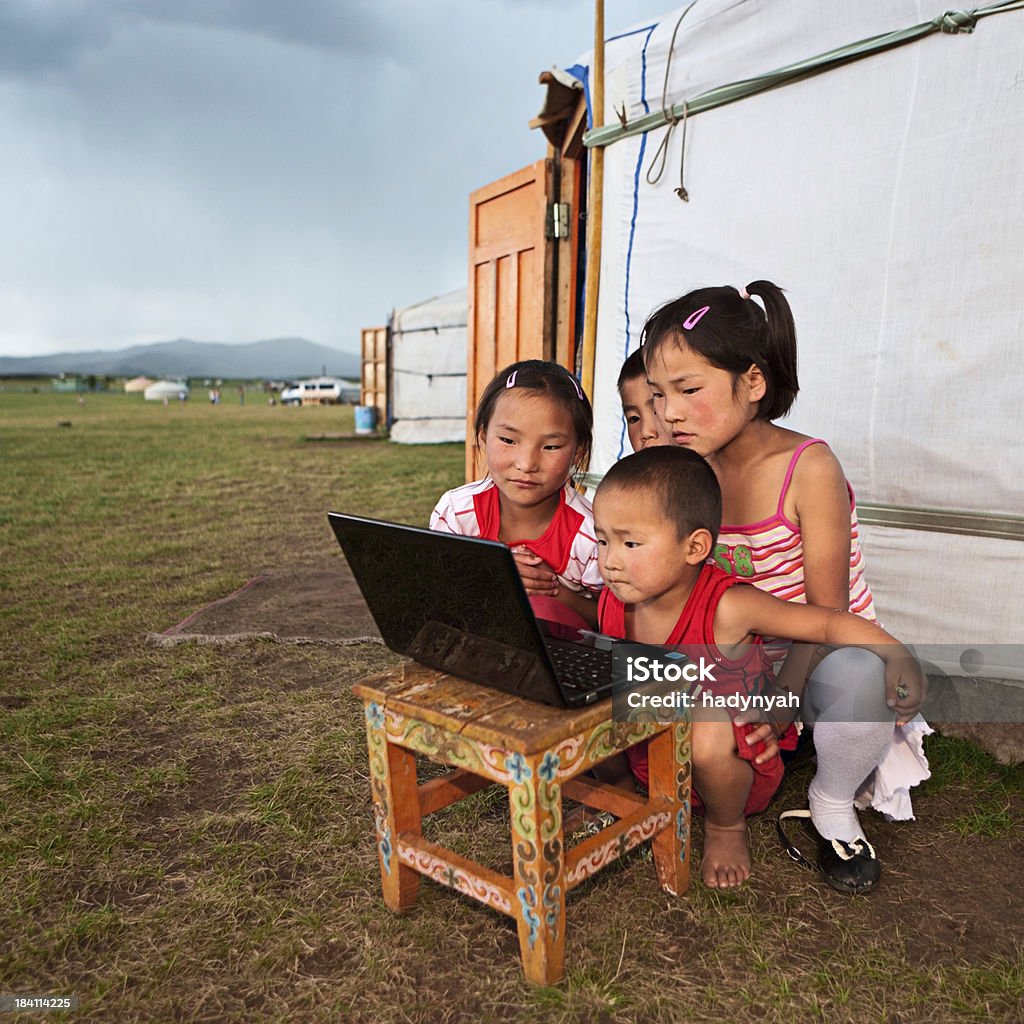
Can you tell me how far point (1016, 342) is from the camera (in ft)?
7.13

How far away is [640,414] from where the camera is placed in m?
2.21

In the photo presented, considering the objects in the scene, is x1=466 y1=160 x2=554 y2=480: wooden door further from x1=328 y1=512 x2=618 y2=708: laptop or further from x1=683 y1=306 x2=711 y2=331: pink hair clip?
x1=328 y1=512 x2=618 y2=708: laptop

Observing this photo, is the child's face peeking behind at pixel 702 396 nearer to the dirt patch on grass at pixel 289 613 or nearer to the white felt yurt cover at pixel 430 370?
the dirt patch on grass at pixel 289 613

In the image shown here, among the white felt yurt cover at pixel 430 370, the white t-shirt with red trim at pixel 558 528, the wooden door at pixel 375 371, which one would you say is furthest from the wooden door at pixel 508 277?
the wooden door at pixel 375 371

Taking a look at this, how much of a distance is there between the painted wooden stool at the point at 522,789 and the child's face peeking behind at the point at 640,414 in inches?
32.0

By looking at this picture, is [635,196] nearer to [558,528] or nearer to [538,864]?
[558,528]

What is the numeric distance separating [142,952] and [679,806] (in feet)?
3.24

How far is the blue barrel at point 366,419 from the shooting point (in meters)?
14.8

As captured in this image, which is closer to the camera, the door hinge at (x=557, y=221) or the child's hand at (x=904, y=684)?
the child's hand at (x=904, y=684)

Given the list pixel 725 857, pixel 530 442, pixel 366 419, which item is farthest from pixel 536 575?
pixel 366 419

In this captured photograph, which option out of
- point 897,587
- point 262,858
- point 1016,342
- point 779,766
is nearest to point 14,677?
point 262,858

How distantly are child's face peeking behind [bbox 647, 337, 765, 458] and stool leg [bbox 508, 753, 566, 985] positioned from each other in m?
0.76

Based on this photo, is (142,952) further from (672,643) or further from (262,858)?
(672,643)

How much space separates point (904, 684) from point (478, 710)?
794 mm
